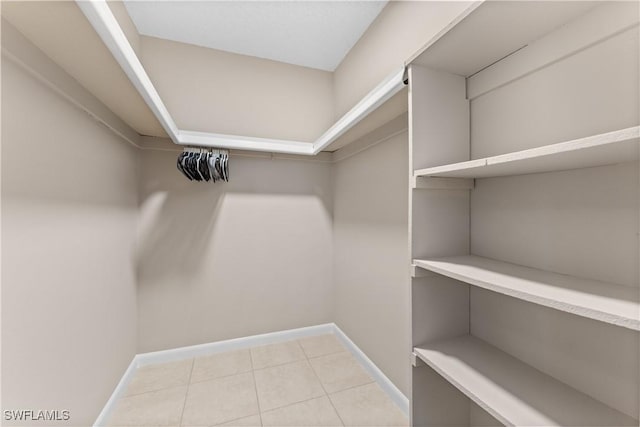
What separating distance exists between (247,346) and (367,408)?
1.20 m

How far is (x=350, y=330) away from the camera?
2230 millimetres

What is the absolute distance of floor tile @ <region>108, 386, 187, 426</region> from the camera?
1.49m

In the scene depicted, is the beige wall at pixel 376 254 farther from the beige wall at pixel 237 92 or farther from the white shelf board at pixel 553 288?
the beige wall at pixel 237 92

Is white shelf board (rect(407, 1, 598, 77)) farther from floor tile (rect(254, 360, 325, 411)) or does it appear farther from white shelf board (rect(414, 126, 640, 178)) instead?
floor tile (rect(254, 360, 325, 411))

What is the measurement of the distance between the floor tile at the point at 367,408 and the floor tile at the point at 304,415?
60mm

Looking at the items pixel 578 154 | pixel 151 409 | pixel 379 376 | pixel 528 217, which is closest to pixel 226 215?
pixel 151 409

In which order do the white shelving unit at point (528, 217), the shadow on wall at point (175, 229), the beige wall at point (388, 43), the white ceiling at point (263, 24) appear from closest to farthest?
the white shelving unit at point (528, 217), the beige wall at point (388, 43), the white ceiling at point (263, 24), the shadow on wall at point (175, 229)

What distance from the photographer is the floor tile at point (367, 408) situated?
58.6 inches

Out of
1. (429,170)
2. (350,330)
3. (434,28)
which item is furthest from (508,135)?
(350,330)

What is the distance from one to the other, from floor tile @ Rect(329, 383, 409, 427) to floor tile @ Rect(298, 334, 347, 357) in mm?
490

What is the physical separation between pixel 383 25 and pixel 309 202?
61.0 inches

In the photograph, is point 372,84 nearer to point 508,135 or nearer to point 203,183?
point 508,135

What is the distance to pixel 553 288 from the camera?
70cm

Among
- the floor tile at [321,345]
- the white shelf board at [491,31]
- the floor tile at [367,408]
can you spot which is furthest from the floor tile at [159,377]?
the white shelf board at [491,31]
